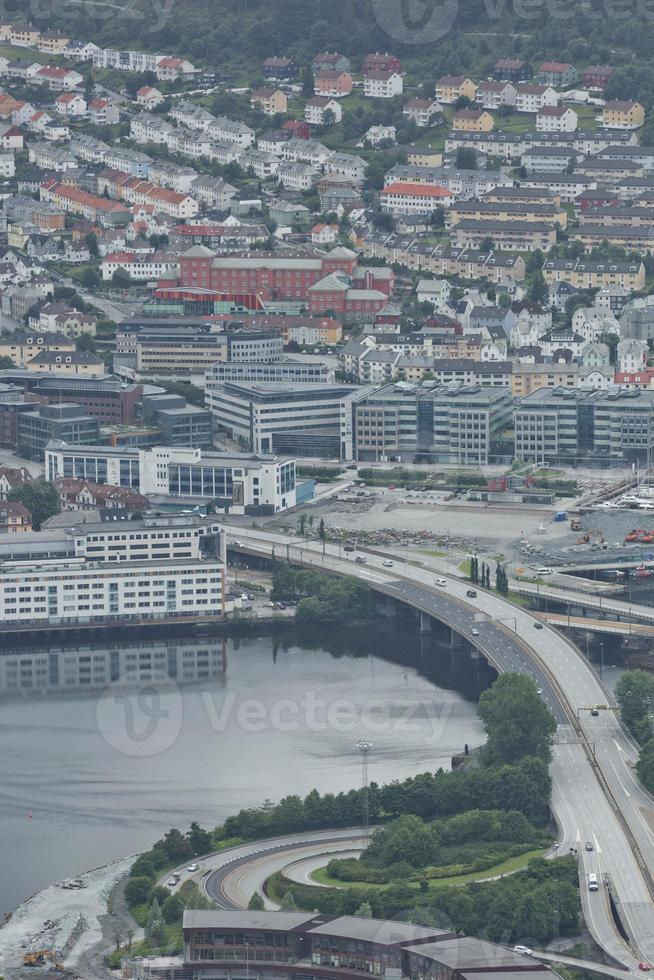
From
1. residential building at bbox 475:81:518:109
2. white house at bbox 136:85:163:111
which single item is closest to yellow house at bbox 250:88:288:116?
white house at bbox 136:85:163:111

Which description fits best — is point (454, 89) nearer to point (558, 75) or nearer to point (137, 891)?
point (558, 75)

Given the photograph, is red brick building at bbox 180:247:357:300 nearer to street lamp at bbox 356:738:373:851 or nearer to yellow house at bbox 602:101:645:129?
yellow house at bbox 602:101:645:129

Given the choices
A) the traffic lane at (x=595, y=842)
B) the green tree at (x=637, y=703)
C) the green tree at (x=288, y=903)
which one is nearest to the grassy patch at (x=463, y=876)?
the traffic lane at (x=595, y=842)

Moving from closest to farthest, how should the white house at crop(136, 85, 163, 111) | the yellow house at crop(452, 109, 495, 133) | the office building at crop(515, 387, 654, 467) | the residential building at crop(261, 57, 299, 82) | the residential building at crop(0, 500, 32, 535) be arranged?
the residential building at crop(0, 500, 32, 535)
the office building at crop(515, 387, 654, 467)
the yellow house at crop(452, 109, 495, 133)
the white house at crop(136, 85, 163, 111)
the residential building at crop(261, 57, 299, 82)

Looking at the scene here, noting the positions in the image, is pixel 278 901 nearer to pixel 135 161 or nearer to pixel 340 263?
pixel 340 263

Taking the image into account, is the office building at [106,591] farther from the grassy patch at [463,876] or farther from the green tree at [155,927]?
the green tree at [155,927]

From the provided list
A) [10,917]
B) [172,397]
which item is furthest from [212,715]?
[172,397]
